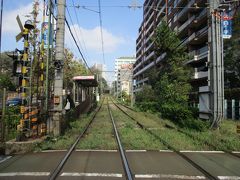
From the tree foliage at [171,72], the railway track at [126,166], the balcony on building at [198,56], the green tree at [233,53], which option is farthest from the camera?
the balcony on building at [198,56]

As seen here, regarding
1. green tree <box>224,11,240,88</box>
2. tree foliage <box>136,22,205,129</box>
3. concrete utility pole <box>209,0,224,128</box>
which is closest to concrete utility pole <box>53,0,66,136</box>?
concrete utility pole <box>209,0,224,128</box>

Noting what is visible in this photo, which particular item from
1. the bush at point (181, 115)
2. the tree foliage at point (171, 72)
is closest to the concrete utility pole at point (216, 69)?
the bush at point (181, 115)

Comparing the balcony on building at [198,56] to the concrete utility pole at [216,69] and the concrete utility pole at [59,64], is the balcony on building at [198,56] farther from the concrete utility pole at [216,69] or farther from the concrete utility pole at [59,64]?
the concrete utility pole at [59,64]

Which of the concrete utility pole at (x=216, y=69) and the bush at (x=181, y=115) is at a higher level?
the concrete utility pole at (x=216, y=69)

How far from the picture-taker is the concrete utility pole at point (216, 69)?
43.8 feet

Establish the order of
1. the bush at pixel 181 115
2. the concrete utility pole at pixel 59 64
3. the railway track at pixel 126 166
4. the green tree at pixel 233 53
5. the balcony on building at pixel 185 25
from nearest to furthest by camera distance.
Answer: the railway track at pixel 126 166, the concrete utility pole at pixel 59 64, the bush at pixel 181 115, the green tree at pixel 233 53, the balcony on building at pixel 185 25

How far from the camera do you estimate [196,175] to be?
6172mm

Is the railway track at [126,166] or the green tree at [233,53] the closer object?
the railway track at [126,166]

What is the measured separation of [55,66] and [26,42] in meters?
2.02

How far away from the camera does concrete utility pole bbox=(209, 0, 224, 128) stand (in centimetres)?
1336

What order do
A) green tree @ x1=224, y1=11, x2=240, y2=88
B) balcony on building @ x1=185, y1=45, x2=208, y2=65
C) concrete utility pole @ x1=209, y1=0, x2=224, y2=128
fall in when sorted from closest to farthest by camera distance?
concrete utility pole @ x1=209, y1=0, x2=224, y2=128
green tree @ x1=224, y1=11, x2=240, y2=88
balcony on building @ x1=185, y1=45, x2=208, y2=65

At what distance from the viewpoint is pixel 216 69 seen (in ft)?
44.7

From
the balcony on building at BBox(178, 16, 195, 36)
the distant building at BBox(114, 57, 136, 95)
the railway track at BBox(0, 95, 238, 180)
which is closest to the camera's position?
the railway track at BBox(0, 95, 238, 180)

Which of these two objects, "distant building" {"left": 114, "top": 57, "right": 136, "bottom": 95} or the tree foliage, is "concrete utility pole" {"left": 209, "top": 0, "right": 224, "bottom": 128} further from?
"distant building" {"left": 114, "top": 57, "right": 136, "bottom": 95}
